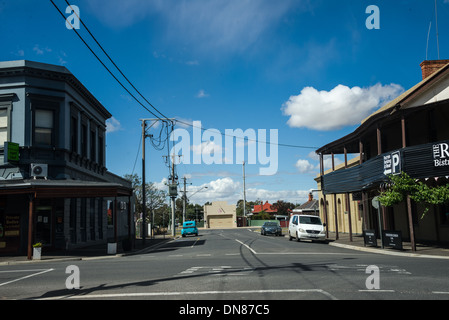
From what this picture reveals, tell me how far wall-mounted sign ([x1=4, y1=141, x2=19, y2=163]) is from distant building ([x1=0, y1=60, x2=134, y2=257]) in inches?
2.1

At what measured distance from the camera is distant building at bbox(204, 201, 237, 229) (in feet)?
297

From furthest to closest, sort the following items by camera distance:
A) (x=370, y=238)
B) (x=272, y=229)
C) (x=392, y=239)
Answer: (x=272, y=229), (x=370, y=238), (x=392, y=239)

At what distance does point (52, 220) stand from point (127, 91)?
28.8ft

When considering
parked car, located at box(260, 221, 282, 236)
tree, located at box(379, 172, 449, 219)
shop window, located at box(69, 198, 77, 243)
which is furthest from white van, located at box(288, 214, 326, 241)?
shop window, located at box(69, 198, 77, 243)

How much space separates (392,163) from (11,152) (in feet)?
66.3

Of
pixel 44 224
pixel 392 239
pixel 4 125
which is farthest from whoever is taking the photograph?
pixel 44 224

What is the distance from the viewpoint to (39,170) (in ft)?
73.6

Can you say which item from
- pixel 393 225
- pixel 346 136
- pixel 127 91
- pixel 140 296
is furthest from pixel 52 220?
pixel 393 225

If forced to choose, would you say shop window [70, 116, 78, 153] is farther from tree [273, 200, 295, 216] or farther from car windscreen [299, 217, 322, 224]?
tree [273, 200, 295, 216]

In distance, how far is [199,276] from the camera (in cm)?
1145

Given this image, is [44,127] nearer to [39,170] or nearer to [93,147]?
[39,170]

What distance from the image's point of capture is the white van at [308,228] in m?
27.2

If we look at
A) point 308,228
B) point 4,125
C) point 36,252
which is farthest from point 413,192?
point 4,125
